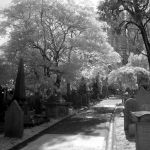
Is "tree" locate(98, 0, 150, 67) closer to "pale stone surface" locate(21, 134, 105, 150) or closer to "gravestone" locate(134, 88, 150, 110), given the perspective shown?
"gravestone" locate(134, 88, 150, 110)

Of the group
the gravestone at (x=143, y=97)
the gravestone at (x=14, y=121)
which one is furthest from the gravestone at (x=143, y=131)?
the gravestone at (x=143, y=97)

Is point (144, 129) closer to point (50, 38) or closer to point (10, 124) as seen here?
point (10, 124)

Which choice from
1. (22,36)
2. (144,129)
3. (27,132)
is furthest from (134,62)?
(144,129)

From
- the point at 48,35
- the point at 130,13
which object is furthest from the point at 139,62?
the point at 130,13

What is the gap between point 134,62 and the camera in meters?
44.8

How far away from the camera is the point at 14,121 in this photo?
882 centimetres

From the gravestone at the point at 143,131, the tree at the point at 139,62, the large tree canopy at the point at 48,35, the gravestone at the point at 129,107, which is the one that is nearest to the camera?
the gravestone at the point at 143,131

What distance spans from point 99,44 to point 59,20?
5230mm

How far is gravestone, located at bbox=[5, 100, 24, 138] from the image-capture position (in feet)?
28.9

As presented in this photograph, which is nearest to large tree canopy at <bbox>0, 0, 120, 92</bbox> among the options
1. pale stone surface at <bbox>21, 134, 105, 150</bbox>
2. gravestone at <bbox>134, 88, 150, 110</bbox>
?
gravestone at <bbox>134, 88, 150, 110</bbox>

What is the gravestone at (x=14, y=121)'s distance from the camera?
28.9ft

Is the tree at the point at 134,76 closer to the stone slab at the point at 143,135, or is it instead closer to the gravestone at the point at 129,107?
the gravestone at the point at 129,107

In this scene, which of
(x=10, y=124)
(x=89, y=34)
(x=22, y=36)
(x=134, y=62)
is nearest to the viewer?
(x=10, y=124)

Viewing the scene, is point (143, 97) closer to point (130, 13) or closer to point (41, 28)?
point (130, 13)
